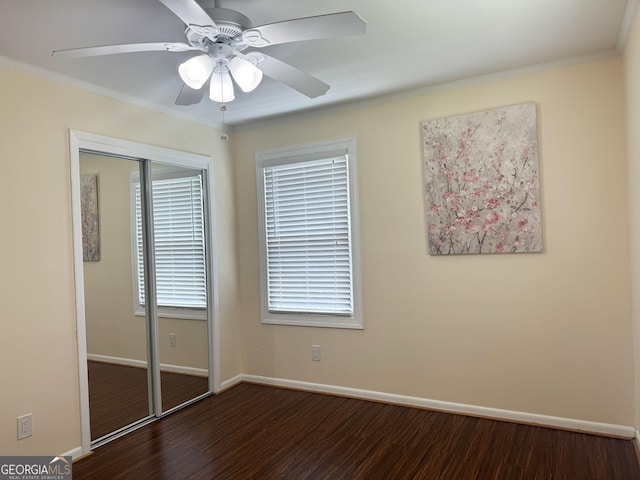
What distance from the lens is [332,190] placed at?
3875 millimetres

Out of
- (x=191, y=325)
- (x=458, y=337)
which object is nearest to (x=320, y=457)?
(x=458, y=337)

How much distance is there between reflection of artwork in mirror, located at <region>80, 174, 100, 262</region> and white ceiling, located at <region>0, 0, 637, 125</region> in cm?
70

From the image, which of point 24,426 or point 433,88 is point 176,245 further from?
point 433,88

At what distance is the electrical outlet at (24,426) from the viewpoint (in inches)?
103

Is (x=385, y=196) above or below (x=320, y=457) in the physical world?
above

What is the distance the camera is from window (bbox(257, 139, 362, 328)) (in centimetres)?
381

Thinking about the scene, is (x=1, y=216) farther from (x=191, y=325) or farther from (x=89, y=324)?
(x=191, y=325)

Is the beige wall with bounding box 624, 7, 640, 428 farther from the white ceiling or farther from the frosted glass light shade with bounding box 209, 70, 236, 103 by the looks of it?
the frosted glass light shade with bounding box 209, 70, 236, 103

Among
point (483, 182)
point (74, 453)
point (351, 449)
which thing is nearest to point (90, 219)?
point (74, 453)

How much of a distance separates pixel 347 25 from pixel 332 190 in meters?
2.19

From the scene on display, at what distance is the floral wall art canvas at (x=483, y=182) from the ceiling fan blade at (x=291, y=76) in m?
1.36

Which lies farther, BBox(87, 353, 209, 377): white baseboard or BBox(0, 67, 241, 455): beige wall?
BBox(87, 353, 209, 377): white baseboard

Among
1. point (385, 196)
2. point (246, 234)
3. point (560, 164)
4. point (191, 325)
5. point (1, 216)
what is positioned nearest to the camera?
point (1, 216)

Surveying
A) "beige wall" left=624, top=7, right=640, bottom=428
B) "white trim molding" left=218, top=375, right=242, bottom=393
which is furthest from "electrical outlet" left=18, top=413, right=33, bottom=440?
"beige wall" left=624, top=7, right=640, bottom=428
